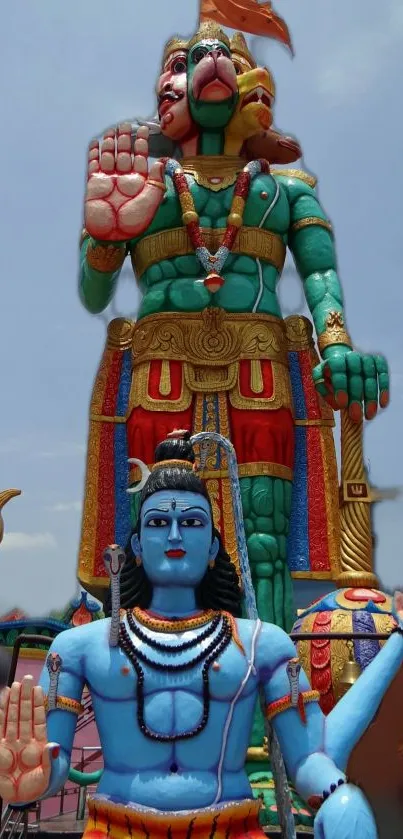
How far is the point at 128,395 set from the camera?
18.8 feet

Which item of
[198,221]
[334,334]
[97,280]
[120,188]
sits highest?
[198,221]

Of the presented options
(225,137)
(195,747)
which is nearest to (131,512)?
(225,137)

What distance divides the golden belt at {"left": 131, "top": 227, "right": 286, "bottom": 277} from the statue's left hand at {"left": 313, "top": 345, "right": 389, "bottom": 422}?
2.93 ft

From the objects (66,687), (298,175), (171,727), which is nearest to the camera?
(171,727)

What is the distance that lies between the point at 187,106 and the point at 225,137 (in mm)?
299

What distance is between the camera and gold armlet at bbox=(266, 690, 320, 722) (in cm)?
281

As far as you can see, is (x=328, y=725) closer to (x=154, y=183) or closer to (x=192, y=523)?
(x=192, y=523)

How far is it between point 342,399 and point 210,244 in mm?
1253

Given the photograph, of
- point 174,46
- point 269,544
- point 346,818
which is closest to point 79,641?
point 346,818

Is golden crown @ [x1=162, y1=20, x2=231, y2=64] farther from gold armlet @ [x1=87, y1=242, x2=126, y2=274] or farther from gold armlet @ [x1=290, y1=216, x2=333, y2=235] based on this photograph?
gold armlet @ [x1=87, y1=242, x2=126, y2=274]

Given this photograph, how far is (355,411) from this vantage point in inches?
198

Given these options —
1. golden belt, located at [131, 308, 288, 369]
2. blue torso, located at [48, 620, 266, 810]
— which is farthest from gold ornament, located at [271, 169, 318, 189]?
blue torso, located at [48, 620, 266, 810]

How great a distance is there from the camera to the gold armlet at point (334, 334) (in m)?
5.32

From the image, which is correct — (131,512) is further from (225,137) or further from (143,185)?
(225,137)
